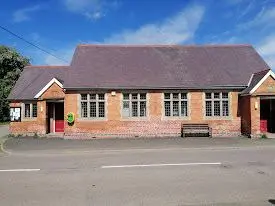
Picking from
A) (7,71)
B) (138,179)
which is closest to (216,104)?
(138,179)

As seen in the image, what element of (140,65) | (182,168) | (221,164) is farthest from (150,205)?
(140,65)

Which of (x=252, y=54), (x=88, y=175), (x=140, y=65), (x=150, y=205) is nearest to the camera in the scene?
(x=150, y=205)

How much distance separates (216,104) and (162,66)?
470cm

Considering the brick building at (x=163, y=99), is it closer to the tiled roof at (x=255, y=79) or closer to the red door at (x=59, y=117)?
the tiled roof at (x=255, y=79)

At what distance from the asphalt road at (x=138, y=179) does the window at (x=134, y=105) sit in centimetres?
868

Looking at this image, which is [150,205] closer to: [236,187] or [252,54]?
[236,187]

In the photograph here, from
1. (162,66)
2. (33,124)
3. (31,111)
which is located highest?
(162,66)

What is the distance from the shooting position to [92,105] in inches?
1040

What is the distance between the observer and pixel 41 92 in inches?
1128

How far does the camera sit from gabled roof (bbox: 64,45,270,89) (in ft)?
Answer: 87.0

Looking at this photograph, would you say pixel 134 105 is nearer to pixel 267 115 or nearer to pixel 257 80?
pixel 257 80


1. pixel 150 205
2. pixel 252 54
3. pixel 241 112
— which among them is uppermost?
pixel 252 54

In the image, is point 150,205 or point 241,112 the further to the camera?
point 241,112

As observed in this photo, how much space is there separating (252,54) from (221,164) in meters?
18.5
